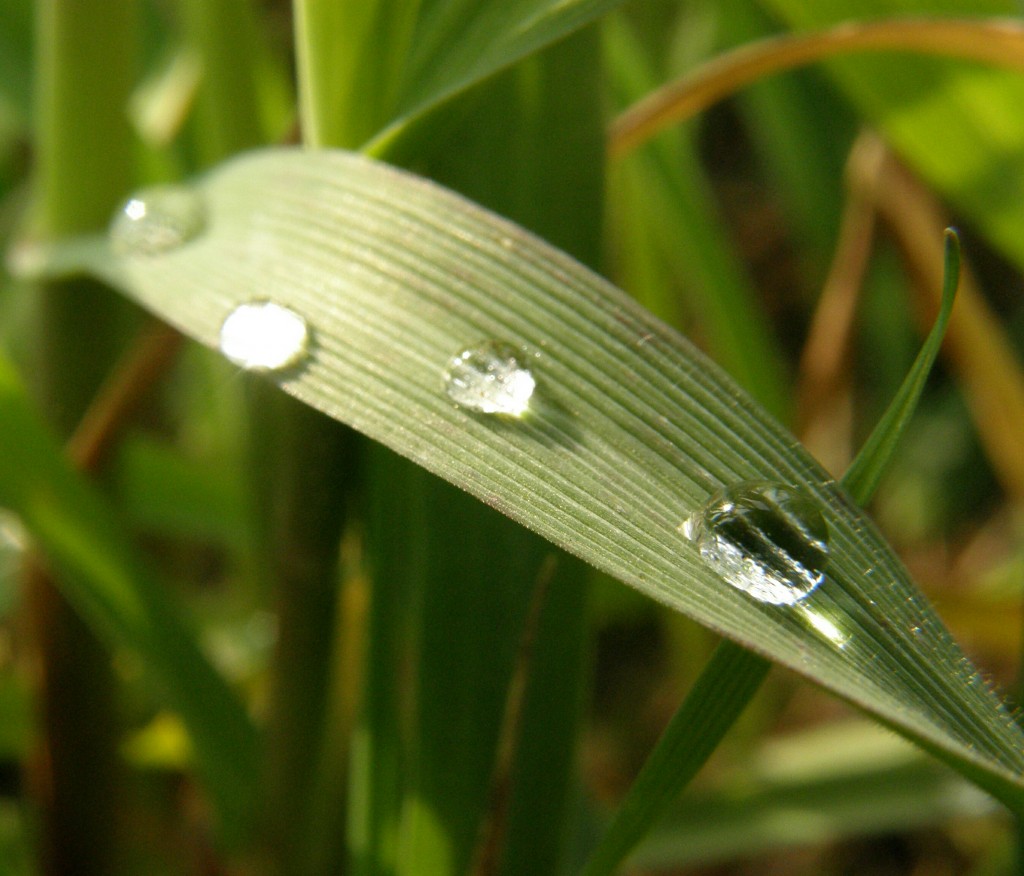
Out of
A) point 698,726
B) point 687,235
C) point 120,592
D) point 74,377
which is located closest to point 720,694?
point 698,726

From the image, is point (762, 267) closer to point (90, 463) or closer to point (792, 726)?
point (792, 726)

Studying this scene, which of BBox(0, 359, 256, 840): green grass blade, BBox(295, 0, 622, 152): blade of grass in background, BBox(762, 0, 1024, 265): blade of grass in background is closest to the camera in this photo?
BBox(295, 0, 622, 152): blade of grass in background

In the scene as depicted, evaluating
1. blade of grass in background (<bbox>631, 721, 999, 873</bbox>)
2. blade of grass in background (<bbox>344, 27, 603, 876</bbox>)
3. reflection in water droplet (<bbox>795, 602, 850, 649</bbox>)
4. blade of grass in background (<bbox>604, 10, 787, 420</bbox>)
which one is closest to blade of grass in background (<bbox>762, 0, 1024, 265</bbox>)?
blade of grass in background (<bbox>604, 10, 787, 420</bbox>)

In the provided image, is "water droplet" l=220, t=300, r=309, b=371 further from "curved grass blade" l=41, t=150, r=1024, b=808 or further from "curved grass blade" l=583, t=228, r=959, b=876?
"curved grass blade" l=583, t=228, r=959, b=876

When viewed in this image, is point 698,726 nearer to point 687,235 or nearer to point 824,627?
point 824,627

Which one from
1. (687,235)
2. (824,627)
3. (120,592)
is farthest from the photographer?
(687,235)

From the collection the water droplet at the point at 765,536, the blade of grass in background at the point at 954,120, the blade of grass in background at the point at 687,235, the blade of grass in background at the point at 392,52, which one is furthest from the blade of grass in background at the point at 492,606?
the blade of grass in background at the point at 687,235
